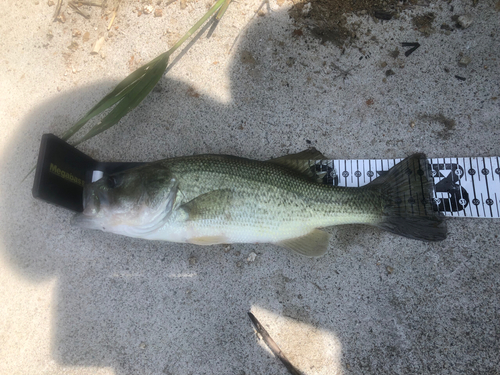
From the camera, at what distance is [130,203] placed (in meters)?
1.84

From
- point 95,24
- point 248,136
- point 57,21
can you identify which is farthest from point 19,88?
point 248,136

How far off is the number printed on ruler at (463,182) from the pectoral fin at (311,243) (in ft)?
1.95

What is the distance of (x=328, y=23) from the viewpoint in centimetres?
241

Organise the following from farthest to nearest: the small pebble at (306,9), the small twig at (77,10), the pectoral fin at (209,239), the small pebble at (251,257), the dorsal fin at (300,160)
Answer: the small twig at (77,10) < the small pebble at (306,9) < the small pebble at (251,257) < the dorsal fin at (300,160) < the pectoral fin at (209,239)

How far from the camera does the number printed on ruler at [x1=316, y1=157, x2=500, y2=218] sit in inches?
84.4

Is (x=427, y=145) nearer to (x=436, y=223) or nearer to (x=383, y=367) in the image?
(x=436, y=223)

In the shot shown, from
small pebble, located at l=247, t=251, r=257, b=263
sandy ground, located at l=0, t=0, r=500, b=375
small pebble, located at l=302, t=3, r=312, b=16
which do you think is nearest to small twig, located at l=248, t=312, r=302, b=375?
sandy ground, located at l=0, t=0, r=500, b=375

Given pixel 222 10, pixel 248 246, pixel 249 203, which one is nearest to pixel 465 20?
pixel 222 10

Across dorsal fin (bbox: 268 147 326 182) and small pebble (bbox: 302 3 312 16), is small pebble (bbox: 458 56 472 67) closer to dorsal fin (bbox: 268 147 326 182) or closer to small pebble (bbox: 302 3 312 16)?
small pebble (bbox: 302 3 312 16)

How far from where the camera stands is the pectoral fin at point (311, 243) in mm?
2025

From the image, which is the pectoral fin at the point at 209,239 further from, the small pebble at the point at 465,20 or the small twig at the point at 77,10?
the small pebble at the point at 465,20

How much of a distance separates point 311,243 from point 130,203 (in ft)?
4.18

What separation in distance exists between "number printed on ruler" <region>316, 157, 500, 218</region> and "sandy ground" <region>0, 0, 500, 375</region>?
109 millimetres

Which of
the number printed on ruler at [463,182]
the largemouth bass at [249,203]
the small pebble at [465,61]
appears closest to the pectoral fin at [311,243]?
the largemouth bass at [249,203]
